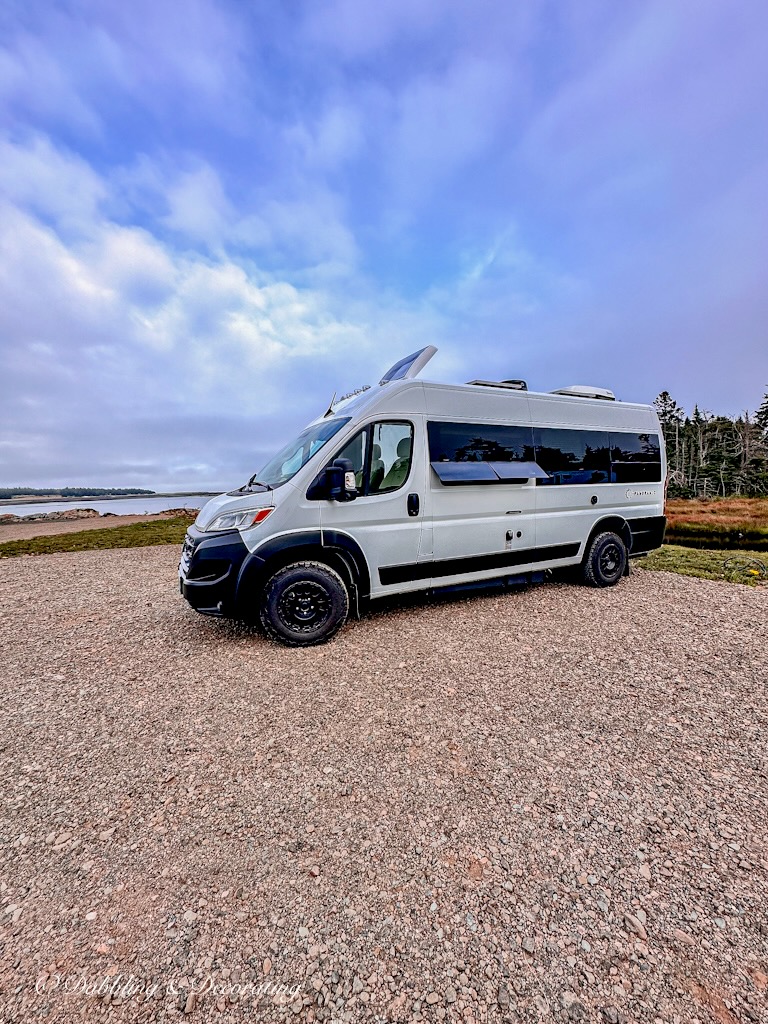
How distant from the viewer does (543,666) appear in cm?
384

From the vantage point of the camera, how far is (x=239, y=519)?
4.29 meters

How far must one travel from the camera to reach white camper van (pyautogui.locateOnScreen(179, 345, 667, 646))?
4258 mm

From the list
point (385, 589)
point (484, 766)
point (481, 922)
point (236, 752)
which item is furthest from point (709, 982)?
point (385, 589)

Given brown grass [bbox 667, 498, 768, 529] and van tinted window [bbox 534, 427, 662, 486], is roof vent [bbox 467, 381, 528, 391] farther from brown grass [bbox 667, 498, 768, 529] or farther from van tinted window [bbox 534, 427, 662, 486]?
brown grass [bbox 667, 498, 768, 529]

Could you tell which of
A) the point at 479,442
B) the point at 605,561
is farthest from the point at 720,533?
the point at 479,442

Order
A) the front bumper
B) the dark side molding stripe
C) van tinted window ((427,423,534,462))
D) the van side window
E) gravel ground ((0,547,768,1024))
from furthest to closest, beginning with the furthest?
van tinted window ((427,423,534,462))
the dark side molding stripe
the van side window
the front bumper
gravel ground ((0,547,768,1024))

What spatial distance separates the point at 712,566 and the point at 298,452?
8586 millimetres

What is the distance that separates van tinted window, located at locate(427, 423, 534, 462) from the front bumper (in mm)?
2419

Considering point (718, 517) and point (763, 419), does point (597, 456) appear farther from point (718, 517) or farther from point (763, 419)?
point (763, 419)

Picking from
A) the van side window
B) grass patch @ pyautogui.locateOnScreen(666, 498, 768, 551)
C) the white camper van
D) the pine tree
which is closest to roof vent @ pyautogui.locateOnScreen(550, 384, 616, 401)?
the white camper van

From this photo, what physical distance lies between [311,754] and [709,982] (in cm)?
203

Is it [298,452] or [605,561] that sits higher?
[298,452]

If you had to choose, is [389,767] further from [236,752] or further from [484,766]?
[236,752]

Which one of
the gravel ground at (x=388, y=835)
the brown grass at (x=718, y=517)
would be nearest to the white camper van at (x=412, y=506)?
the gravel ground at (x=388, y=835)
